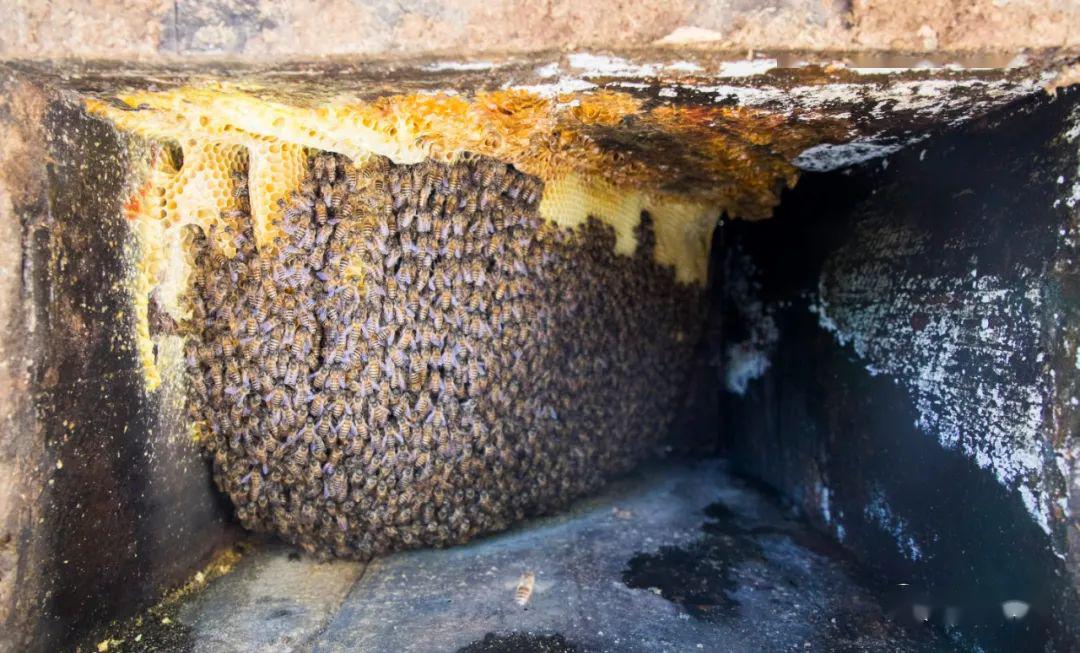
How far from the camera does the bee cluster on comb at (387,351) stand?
8.05 ft

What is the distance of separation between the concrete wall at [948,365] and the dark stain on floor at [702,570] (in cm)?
46

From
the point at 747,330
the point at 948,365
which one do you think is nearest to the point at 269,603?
the point at 948,365

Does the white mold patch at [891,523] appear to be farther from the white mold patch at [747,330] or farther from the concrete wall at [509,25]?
the concrete wall at [509,25]

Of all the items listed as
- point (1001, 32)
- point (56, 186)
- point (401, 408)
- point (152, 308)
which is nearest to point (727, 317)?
point (401, 408)

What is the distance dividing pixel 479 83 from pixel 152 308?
4.58 feet

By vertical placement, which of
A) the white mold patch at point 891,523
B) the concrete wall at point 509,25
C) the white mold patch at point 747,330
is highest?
the concrete wall at point 509,25

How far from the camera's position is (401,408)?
2.58 metres

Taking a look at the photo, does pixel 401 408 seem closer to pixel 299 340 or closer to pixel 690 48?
pixel 299 340

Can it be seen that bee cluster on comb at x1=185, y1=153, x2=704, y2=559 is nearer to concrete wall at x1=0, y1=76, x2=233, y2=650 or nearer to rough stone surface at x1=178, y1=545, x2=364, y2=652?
rough stone surface at x1=178, y1=545, x2=364, y2=652

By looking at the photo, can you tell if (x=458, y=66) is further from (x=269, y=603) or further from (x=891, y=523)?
(x=891, y=523)

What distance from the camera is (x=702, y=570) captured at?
9.13 feet

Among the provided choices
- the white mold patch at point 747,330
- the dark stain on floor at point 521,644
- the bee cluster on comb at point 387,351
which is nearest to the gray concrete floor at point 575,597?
the dark stain on floor at point 521,644

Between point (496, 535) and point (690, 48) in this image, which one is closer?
point (690, 48)

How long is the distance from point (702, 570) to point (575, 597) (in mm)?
573
